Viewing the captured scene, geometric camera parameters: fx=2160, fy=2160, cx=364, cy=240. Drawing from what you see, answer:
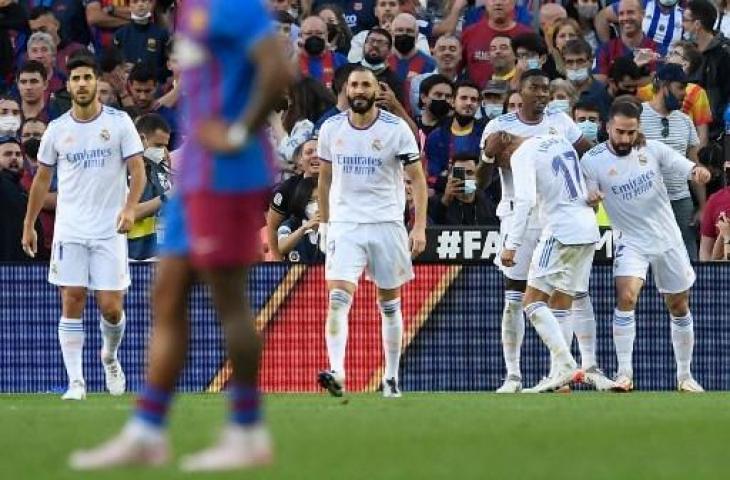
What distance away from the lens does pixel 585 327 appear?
1920cm

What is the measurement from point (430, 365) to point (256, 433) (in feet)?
35.3

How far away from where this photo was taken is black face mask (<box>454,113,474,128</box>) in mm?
22062

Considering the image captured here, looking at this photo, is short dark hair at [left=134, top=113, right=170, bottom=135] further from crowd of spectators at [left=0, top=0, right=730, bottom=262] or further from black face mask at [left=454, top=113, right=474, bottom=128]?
black face mask at [left=454, top=113, right=474, bottom=128]

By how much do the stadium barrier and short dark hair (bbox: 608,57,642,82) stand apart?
333 centimetres

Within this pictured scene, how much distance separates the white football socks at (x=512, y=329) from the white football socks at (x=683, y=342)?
136 centimetres

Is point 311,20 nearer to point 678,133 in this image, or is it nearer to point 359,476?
point 678,133

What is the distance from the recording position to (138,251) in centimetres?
2058

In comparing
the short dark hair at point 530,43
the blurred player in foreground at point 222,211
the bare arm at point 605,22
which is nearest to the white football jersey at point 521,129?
the short dark hair at point 530,43

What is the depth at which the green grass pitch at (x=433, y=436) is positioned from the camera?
930 centimetres

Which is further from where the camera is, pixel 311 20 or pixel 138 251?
pixel 311 20

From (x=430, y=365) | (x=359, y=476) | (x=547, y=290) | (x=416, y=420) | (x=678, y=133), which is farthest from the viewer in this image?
(x=678, y=133)

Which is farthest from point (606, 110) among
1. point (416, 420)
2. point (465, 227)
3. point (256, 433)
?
point (256, 433)

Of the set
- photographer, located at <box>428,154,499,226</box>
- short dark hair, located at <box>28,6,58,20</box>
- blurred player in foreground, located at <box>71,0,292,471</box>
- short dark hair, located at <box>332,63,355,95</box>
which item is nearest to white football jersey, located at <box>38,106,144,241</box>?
short dark hair, located at <box>332,63,355,95</box>

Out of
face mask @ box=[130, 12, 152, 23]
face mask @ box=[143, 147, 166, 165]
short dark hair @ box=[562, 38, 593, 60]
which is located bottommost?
face mask @ box=[143, 147, 166, 165]
